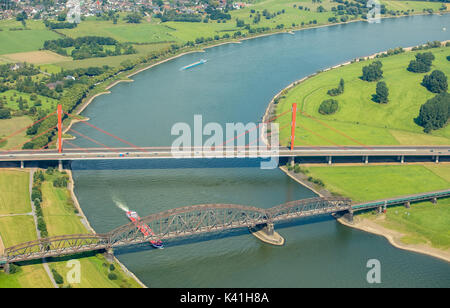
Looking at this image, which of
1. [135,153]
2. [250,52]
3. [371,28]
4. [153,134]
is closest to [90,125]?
[153,134]

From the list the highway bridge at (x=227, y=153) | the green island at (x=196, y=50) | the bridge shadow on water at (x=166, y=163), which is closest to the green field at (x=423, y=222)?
the green island at (x=196, y=50)

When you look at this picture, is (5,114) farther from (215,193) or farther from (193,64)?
(193,64)

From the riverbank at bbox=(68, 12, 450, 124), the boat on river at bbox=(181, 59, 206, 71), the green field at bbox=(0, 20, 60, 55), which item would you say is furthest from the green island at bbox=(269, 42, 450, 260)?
the green field at bbox=(0, 20, 60, 55)

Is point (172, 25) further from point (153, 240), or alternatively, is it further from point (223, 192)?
point (153, 240)

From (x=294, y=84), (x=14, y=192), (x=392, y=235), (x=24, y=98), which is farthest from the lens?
(x=294, y=84)

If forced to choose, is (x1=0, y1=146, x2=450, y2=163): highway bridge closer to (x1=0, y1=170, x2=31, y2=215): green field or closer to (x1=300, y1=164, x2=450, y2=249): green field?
(x1=300, y1=164, x2=450, y2=249): green field

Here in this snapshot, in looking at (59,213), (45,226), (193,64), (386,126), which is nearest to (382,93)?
(386,126)

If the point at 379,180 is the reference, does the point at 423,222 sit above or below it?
below
